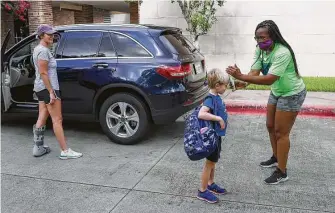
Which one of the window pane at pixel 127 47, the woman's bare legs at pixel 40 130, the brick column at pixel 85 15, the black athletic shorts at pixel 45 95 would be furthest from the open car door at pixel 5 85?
the brick column at pixel 85 15

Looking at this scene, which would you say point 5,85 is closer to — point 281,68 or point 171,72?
point 171,72

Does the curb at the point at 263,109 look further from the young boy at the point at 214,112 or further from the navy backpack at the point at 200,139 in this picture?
the navy backpack at the point at 200,139

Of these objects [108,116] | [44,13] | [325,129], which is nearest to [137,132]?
[108,116]

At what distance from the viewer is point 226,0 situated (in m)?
10.7

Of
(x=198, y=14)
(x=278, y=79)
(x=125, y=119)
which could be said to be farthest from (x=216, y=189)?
(x=198, y=14)

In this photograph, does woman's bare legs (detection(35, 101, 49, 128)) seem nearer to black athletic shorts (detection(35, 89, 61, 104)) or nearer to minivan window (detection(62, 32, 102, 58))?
black athletic shorts (detection(35, 89, 61, 104))

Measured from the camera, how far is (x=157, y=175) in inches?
176

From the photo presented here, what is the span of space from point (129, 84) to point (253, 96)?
411cm

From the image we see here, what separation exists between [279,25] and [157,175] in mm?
7428

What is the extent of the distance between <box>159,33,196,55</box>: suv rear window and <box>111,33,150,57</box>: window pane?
0.34 m

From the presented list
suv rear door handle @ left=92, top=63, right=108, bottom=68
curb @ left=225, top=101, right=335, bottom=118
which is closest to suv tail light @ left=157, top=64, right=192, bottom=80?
suv rear door handle @ left=92, top=63, right=108, bottom=68

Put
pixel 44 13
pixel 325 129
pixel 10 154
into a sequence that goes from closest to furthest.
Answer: pixel 10 154
pixel 325 129
pixel 44 13

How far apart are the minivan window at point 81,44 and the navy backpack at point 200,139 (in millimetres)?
2630

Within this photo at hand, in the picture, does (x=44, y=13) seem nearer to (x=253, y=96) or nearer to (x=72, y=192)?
(x=253, y=96)
